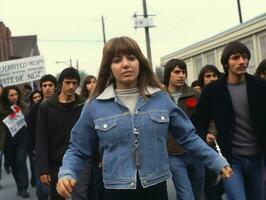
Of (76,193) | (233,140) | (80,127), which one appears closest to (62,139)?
(76,193)

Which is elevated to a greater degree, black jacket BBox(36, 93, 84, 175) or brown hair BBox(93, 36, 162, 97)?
brown hair BBox(93, 36, 162, 97)

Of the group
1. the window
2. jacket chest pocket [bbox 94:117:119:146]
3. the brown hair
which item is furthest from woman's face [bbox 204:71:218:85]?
the window

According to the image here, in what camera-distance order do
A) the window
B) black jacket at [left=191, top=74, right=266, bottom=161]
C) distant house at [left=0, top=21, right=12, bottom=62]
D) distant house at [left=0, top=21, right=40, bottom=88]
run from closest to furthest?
black jacket at [left=191, top=74, right=266, bottom=161] → the window → distant house at [left=0, top=21, right=12, bottom=62] → distant house at [left=0, top=21, right=40, bottom=88]

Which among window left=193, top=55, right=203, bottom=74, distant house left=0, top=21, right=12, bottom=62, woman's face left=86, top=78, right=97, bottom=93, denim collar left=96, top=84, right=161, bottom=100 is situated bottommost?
denim collar left=96, top=84, right=161, bottom=100

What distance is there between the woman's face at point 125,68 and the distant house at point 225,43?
13.5 m

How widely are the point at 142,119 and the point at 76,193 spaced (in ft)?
8.18

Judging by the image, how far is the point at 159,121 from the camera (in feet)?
10.3

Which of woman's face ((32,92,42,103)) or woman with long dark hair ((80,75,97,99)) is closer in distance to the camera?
woman with long dark hair ((80,75,97,99))

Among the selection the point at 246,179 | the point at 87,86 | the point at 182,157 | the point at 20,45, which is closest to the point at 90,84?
the point at 87,86

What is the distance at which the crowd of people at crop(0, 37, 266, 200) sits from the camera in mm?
3143

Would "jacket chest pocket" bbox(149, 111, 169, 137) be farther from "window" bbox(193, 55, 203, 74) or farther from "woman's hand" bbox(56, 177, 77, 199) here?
"window" bbox(193, 55, 203, 74)

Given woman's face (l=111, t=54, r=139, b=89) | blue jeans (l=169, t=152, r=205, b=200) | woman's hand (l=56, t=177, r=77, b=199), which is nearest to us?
woman's hand (l=56, t=177, r=77, b=199)

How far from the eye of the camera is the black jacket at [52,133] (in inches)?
211

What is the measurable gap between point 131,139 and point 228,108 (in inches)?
67.3
